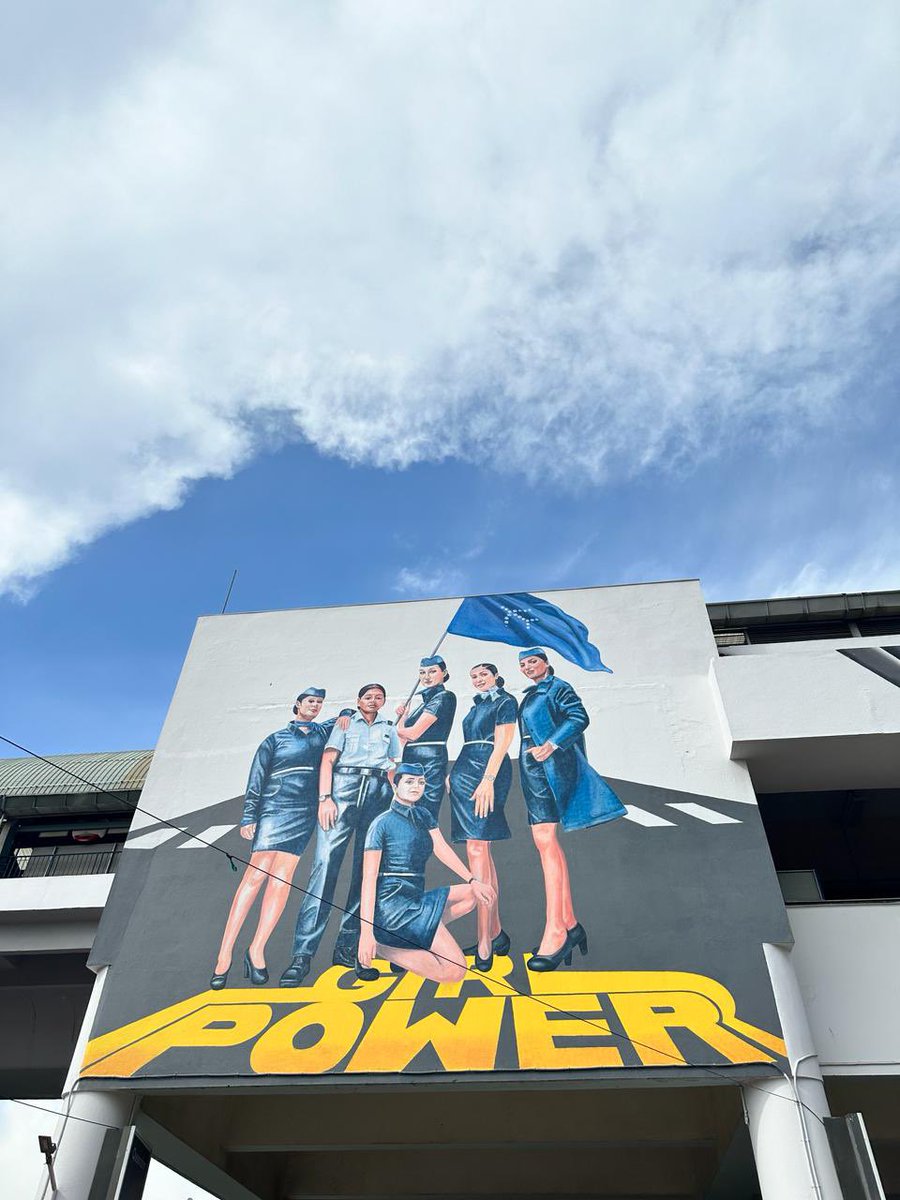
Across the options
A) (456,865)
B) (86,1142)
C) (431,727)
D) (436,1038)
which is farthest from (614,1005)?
(86,1142)

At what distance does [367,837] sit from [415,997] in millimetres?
2292

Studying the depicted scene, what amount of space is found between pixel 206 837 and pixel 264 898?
1.39 meters

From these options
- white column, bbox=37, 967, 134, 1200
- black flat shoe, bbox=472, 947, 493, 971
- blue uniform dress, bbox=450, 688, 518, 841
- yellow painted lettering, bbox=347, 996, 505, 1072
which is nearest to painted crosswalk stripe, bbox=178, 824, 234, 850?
white column, bbox=37, 967, 134, 1200

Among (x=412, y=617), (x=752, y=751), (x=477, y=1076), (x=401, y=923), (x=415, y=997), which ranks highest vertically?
(x=412, y=617)

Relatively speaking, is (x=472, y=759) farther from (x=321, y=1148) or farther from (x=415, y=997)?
(x=321, y=1148)

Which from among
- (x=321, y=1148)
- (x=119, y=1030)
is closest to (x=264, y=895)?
(x=119, y=1030)

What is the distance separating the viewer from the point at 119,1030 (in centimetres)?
1065

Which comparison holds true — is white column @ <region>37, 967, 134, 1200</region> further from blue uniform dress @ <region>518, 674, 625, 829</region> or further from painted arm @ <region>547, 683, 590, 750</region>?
painted arm @ <region>547, 683, 590, 750</region>

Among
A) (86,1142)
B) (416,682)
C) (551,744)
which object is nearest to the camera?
(86,1142)

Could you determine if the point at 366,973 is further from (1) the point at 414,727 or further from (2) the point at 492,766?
(1) the point at 414,727

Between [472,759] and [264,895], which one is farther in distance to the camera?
[472,759]

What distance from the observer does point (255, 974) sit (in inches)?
432

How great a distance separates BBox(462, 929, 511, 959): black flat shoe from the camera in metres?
10.7

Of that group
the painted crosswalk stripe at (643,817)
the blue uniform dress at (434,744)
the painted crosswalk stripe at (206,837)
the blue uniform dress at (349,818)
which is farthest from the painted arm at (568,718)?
the painted crosswalk stripe at (206,837)
